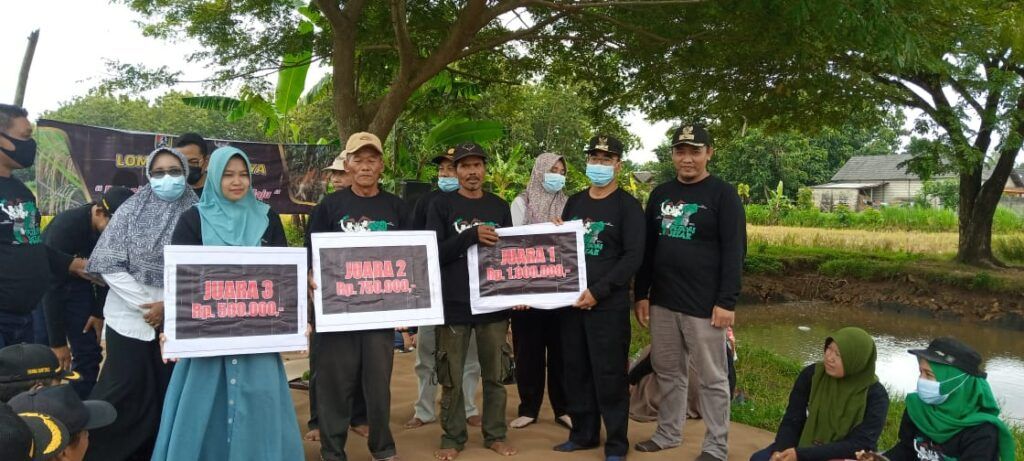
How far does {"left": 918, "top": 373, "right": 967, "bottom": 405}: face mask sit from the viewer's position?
3.34 meters

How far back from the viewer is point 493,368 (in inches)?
174

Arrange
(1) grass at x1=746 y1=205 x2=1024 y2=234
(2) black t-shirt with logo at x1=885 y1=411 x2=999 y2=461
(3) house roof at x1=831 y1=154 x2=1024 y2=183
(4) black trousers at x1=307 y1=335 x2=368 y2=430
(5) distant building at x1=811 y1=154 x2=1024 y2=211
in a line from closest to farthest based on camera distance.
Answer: (2) black t-shirt with logo at x1=885 y1=411 x2=999 y2=461 → (4) black trousers at x1=307 y1=335 x2=368 y2=430 → (1) grass at x1=746 y1=205 x2=1024 y2=234 → (5) distant building at x1=811 y1=154 x2=1024 y2=211 → (3) house roof at x1=831 y1=154 x2=1024 y2=183

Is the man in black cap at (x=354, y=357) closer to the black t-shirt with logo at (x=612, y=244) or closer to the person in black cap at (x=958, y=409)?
the black t-shirt with logo at (x=612, y=244)

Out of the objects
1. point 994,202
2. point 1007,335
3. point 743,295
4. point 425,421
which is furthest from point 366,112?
point 994,202

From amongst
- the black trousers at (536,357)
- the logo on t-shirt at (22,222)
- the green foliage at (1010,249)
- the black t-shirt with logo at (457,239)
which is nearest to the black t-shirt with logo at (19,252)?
the logo on t-shirt at (22,222)

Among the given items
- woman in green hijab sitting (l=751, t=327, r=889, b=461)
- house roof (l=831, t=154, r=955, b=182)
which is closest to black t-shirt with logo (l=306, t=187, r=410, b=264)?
woman in green hijab sitting (l=751, t=327, r=889, b=461)

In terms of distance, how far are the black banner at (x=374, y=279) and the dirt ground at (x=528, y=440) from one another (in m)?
1.04

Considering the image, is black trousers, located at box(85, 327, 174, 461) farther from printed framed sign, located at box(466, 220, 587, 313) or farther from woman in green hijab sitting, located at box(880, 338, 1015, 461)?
woman in green hijab sitting, located at box(880, 338, 1015, 461)

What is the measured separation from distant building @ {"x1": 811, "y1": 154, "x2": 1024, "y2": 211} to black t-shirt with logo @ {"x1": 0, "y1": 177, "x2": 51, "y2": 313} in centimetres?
4068

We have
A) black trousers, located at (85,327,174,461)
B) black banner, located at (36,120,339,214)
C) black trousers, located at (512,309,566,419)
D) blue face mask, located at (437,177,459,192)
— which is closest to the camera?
black trousers, located at (85,327,174,461)

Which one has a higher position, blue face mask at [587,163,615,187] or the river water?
blue face mask at [587,163,615,187]

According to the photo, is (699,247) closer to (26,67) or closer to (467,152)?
(467,152)

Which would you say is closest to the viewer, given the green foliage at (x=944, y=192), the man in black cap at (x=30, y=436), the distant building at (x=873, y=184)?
the man in black cap at (x=30, y=436)

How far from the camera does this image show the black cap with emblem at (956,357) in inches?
129
